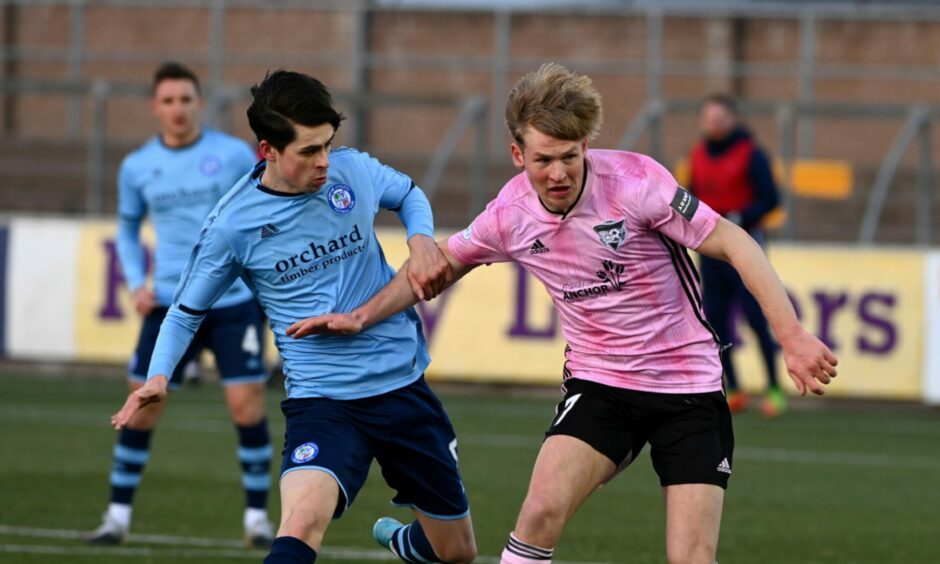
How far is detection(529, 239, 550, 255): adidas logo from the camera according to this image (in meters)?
6.07

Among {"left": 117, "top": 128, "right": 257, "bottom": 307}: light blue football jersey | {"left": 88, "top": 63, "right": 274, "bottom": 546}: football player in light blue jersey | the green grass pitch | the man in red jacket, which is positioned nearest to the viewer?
the green grass pitch

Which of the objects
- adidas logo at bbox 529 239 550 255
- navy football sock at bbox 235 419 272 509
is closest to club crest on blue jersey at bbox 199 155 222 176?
navy football sock at bbox 235 419 272 509

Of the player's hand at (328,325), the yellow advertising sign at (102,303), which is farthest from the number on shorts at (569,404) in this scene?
the yellow advertising sign at (102,303)

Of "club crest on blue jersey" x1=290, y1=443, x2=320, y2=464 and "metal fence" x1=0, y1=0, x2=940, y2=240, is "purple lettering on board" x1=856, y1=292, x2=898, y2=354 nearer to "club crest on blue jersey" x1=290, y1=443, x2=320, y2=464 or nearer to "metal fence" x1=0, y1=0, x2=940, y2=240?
"metal fence" x1=0, y1=0, x2=940, y2=240

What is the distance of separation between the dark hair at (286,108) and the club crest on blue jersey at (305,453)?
105cm

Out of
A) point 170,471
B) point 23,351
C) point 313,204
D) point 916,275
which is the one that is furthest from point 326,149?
point 23,351

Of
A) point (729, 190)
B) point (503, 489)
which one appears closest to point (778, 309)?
point (503, 489)

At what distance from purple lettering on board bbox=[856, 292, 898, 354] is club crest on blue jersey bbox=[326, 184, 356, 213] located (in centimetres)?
958

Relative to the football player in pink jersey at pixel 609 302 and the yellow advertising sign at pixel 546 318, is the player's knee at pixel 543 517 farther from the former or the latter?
the yellow advertising sign at pixel 546 318

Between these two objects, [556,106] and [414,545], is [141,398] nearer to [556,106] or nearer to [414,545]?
[414,545]

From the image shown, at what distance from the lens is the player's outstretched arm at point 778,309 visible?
18.1ft

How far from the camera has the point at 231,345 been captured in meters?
8.82

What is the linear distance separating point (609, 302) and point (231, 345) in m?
3.23

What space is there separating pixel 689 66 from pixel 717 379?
20425mm
